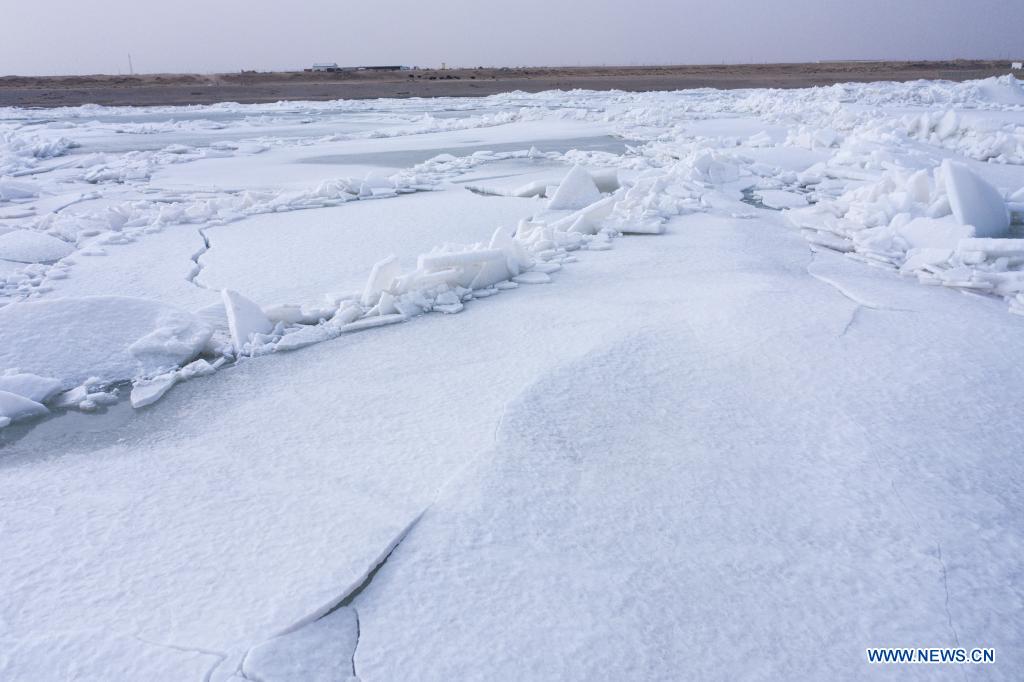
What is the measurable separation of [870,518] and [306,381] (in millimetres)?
1540

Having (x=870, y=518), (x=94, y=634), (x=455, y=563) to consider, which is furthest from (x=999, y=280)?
(x=94, y=634)

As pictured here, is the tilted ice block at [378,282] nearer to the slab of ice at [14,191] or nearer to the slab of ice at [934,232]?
the slab of ice at [934,232]

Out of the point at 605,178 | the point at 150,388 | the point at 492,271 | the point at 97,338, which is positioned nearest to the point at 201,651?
the point at 150,388

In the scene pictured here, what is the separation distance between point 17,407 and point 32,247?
217 cm

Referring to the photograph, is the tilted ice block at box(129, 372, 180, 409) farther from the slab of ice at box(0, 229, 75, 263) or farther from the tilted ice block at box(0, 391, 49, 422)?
the slab of ice at box(0, 229, 75, 263)

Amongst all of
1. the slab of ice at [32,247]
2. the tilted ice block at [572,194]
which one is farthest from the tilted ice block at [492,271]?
the slab of ice at [32,247]

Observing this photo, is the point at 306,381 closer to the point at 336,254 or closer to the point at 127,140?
the point at 336,254

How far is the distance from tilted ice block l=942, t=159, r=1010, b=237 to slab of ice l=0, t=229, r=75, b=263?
14.9 feet

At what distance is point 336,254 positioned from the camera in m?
3.34

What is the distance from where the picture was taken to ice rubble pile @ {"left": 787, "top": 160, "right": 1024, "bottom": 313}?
257 cm

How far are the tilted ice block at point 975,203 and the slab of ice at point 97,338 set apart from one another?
3.33m

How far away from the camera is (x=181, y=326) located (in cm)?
228

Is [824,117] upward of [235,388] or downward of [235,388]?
upward

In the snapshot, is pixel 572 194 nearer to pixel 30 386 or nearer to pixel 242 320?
pixel 242 320
